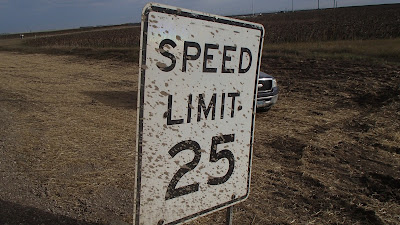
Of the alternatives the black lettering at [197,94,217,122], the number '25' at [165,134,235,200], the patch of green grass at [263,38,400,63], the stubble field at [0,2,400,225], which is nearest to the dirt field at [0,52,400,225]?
the stubble field at [0,2,400,225]

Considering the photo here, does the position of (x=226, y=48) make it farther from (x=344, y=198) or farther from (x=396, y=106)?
(x=396, y=106)

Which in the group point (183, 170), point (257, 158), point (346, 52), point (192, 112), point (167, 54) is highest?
point (346, 52)

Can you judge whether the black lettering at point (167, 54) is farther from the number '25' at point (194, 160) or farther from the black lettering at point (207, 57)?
the number '25' at point (194, 160)

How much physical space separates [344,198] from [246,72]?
219 centimetres

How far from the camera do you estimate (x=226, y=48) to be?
1.54 metres

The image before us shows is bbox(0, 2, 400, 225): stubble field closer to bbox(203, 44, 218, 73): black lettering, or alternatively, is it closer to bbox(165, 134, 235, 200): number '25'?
bbox(165, 134, 235, 200): number '25'

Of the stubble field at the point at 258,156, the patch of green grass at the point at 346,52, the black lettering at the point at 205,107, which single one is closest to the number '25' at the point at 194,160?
the black lettering at the point at 205,107

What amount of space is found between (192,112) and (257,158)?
9.66ft

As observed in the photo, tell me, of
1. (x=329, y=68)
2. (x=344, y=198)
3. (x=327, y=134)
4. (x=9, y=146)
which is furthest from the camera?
(x=329, y=68)

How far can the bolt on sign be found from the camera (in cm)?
134

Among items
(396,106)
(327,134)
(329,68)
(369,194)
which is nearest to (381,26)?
(329,68)

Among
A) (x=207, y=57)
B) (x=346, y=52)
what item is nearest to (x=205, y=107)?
(x=207, y=57)

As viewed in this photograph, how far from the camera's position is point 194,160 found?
5.10 ft

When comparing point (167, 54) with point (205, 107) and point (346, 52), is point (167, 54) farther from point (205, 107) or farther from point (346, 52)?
point (346, 52)
